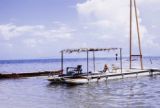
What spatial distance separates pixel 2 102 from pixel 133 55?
25738 mm

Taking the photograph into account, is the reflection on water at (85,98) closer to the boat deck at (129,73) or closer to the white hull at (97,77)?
the white hull at (97,77)

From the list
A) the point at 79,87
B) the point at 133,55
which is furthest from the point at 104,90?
the point at 133,55

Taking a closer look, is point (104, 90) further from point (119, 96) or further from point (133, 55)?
point (133, 55)

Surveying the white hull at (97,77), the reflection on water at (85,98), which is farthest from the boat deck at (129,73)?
the reflection on water at (85,98)

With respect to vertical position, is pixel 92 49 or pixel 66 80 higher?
pixel 92 49

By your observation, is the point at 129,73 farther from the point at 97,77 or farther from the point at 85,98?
the point at 85,98

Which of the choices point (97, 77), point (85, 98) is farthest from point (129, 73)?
point (85, 98)

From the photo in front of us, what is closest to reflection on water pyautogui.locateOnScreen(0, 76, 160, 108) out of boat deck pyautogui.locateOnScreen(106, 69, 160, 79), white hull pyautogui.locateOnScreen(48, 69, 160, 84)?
white hull pyautogui.locateOnScreen(48, 69, 160, 84)

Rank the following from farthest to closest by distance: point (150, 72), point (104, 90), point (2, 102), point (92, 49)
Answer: point (150, 72)
point (92, 49)
point (104, 90)
point (2, 102)

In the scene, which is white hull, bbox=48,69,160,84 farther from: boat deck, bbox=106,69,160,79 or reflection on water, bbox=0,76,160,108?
reflection on water, bbox=0,76,160,108

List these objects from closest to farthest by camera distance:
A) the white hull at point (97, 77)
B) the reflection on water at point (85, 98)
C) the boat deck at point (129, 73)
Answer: the reflection on water at point (85, 98), the white hull at point (97, 77), the boat deck at point (129, 73)

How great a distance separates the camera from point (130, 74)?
44688 millimetres

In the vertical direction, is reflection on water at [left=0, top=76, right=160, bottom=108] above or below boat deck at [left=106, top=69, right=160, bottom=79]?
below

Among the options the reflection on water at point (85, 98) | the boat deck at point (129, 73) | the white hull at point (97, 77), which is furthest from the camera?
the boat deck at point (129, 73)
